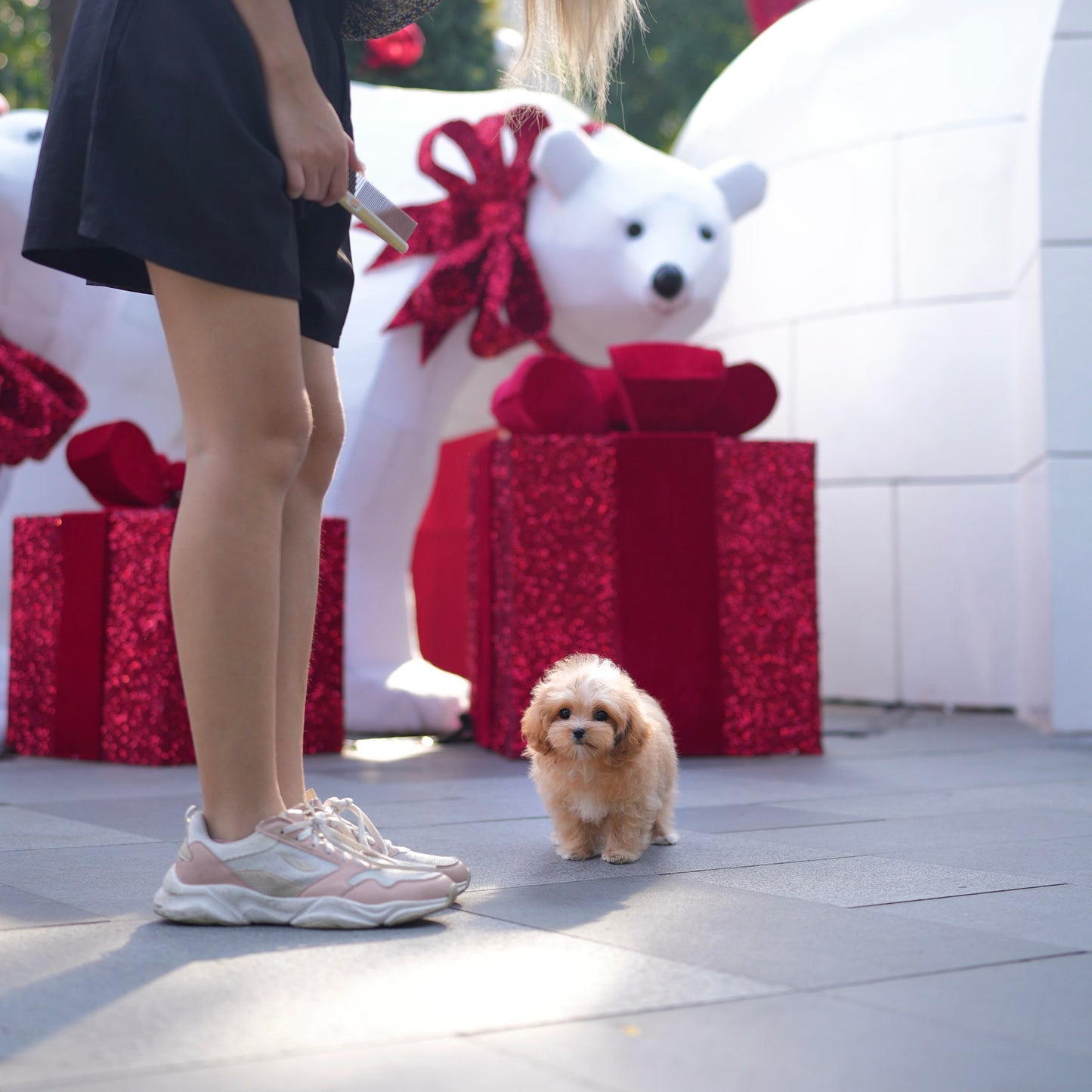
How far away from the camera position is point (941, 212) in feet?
19.2

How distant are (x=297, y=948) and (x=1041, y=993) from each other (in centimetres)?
83

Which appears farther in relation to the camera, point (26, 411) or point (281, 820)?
point (26, 411)

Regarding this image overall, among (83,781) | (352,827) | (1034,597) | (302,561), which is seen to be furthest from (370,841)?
(1034,597)

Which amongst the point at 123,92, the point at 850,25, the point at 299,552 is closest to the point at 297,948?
the point at 299,552

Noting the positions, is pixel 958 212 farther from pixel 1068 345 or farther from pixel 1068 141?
pixel 1068 345

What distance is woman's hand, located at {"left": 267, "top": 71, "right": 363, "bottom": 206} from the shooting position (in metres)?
1.85

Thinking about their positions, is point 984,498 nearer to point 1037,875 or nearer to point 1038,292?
point 1038,292

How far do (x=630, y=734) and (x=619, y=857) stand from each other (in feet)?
0.72

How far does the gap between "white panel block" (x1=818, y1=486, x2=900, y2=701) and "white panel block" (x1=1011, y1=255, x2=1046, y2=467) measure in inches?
25.0

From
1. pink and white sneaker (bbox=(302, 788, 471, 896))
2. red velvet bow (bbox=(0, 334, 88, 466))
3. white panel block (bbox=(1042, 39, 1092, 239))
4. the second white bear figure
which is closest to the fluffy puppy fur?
pink and white sneaker (bbox=(302, 788, 471, 896))

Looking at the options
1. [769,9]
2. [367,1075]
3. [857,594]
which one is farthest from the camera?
[769,9]

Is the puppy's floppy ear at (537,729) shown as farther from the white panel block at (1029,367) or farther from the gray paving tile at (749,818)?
the white panel block at (1029,367)

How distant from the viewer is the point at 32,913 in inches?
75.4

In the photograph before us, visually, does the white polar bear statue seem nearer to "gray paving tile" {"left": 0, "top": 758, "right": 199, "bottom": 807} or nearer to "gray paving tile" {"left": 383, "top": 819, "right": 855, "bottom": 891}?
"gray paving tile" {"left": 0, "top": 758, "right": 199, "bottom": 807}
